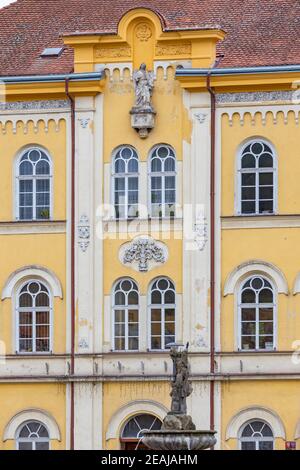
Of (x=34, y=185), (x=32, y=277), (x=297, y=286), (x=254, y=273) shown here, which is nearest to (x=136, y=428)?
(x=32, y=277)

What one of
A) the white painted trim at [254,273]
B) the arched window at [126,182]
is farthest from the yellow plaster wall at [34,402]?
the white painted trim at [254,273]

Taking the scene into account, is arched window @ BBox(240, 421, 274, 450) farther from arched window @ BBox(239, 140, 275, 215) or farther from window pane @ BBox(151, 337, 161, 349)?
arched window @ BBox(239, 140, 275, 215)

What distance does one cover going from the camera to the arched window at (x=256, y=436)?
80375mm

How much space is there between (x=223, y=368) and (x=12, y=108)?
9.10m

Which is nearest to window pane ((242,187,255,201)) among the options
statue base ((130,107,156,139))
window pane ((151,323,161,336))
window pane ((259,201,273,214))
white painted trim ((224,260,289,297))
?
window pane ((259,201,273,214))

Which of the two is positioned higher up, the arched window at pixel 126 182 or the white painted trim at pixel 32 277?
the arched window at pixel 126 182

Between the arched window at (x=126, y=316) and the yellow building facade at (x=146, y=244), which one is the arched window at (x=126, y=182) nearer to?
the yellow building facade at (x=146, y=244)

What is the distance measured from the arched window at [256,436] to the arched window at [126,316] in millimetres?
3733

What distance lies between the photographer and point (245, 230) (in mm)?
81375

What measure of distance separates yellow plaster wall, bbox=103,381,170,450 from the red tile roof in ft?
28.3

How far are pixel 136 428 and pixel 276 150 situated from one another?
8124mm

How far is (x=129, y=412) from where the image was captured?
81.4m

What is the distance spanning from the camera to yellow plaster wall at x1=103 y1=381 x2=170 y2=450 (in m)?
81.2
